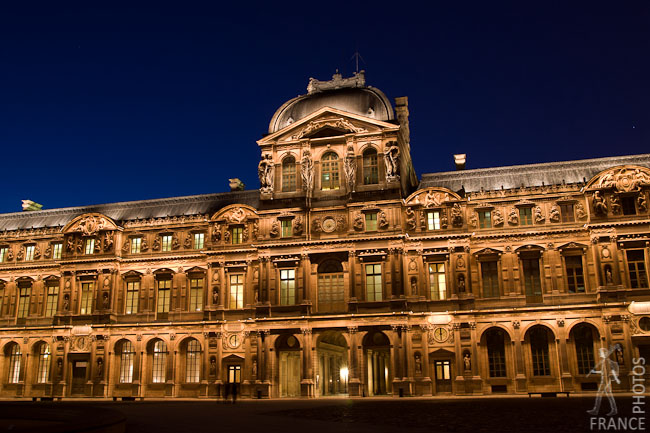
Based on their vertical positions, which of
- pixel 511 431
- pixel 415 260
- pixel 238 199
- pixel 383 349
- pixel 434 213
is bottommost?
pixel 511 431

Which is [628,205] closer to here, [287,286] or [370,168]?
[370,168]

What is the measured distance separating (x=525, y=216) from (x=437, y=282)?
8117mm

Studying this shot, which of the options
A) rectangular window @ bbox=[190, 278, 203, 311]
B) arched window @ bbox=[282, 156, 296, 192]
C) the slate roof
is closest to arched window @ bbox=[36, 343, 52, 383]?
rectangular window @ bbox=[190, 278, 203, 311]

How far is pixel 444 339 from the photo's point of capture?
4506 centimetres

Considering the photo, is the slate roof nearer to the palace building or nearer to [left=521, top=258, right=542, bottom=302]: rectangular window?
the palace building

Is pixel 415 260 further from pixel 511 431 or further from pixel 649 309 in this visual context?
pixel 511 431

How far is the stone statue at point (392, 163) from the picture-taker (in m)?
48.1

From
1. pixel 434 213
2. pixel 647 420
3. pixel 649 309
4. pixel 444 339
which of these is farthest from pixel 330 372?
pixel 647 420

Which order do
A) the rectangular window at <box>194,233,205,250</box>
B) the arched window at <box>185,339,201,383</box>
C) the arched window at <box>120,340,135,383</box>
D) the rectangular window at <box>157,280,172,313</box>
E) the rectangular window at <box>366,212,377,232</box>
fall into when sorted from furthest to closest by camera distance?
1. the rectangular window at <box>194,233,205,250</box>
2. the rectangular window at <box>157,280,172,313</box>
3. the arched window at <box>120,340,135,383</box>
4. the arched window at <box>185,339,201,383</box>
5. the rectangular window at <box>366,212,377,232</box>

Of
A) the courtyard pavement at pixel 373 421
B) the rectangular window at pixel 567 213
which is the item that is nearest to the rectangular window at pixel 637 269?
the rectangular window at pixel 567 213

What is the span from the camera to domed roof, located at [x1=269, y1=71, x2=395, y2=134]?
168 ft

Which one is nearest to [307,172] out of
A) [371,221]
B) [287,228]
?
[287,228]

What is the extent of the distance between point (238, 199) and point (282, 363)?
51.5ft

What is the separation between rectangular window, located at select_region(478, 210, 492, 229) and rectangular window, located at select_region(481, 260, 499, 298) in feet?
8.90
